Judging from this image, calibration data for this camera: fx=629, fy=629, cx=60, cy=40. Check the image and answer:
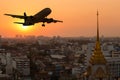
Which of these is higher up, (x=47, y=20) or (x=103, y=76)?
(x=47, y=20)

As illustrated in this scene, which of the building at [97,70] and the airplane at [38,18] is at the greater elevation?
the airplane at [38,18]

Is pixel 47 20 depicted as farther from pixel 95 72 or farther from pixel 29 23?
pixel 95 72

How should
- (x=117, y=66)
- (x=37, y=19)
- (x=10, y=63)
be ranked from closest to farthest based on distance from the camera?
1. (x=37, y=19)
2. (x=117, y=66)
3. (x=10, y=63)

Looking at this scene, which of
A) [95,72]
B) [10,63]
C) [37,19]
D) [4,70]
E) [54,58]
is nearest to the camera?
[37,19]

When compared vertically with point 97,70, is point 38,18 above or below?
above

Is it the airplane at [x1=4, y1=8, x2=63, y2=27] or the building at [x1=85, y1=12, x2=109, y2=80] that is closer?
the airplane at [x1=4, y1=8, x2=63, y2=27]

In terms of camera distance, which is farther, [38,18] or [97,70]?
[97,70]

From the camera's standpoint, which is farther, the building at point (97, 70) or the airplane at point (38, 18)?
the building at point (97, 70)

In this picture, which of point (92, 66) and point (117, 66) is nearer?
point (92, 66)

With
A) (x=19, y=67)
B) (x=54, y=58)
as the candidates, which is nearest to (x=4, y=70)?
(x=19, y=67)

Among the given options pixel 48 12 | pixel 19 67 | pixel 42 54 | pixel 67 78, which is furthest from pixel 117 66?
pixel 48 12

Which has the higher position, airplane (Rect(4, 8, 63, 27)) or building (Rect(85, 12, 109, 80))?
airplane (Rect(4, 8, 63, 27))

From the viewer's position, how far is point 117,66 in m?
49.3

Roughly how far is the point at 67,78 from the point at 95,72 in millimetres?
19554
